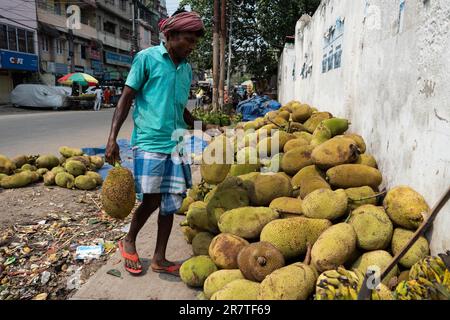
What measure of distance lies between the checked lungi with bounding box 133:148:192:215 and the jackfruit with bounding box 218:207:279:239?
341mm

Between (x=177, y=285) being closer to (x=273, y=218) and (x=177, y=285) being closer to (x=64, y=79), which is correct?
(x=273, y=218)

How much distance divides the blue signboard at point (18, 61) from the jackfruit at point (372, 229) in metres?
21.4

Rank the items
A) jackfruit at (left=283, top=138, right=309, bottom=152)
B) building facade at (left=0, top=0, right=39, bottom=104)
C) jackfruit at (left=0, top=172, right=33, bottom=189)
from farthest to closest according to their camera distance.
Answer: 1. building facade at (left=0, top=0, right=39, bottom=104)
2. jackfruit at (left=0, top=172, right=33, bottom=189)
3. jackfruit at (left=283, top=138, right=309, bottom=152)

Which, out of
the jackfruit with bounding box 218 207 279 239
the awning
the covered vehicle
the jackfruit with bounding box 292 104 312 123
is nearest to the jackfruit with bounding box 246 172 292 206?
the jackfruit with bounding box 218 207 279 239

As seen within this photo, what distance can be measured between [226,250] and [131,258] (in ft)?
2.29

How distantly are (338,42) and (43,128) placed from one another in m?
8.33

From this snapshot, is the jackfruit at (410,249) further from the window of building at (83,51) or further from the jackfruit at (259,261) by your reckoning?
the window of building at (83,51)

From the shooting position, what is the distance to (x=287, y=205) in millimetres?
2623

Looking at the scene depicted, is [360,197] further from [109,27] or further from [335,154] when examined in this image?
[109,27]

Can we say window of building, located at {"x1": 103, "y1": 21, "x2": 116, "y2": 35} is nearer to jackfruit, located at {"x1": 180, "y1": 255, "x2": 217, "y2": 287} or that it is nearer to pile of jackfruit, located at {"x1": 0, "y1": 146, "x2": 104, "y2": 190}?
pile of jackfruit, located at {"x1": 0, "y1": 146, "x2": 104, "y2": 190}

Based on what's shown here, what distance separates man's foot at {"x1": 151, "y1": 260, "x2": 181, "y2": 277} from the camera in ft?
8.35

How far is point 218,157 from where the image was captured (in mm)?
3426

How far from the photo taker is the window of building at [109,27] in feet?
119

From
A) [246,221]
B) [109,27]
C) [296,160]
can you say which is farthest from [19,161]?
[109,27]
